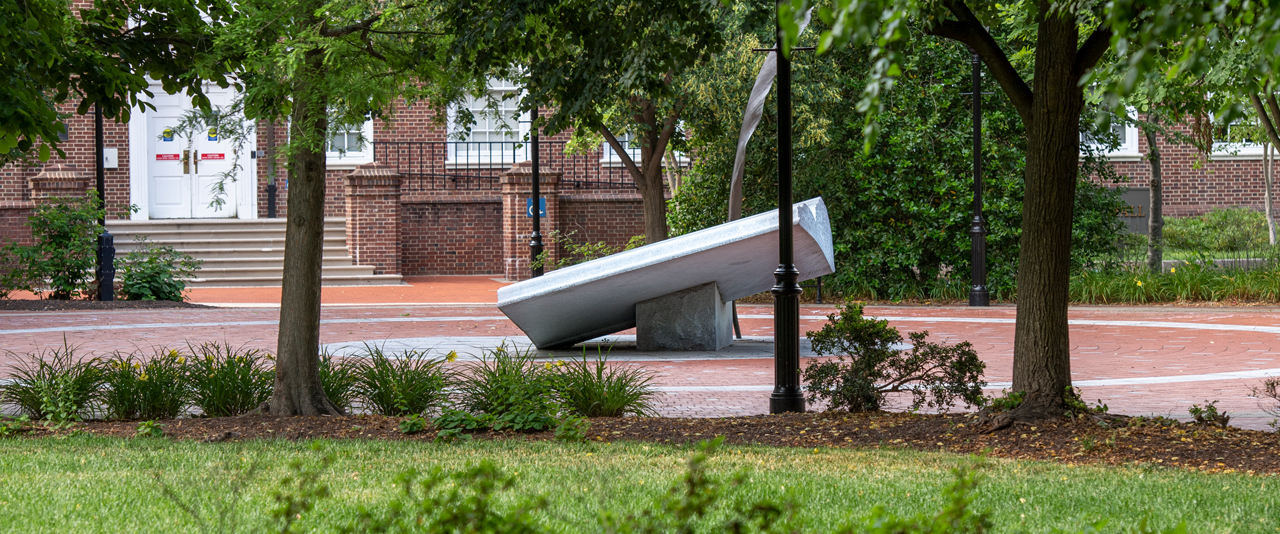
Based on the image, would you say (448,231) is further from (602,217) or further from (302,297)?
(302,297)

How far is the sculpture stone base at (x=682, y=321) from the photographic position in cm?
1095

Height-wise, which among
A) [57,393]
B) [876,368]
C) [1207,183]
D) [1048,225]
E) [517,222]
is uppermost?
[1207,183]

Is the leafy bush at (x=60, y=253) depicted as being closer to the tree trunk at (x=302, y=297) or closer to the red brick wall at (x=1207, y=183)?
the tree trunk at (x=302, y=297)

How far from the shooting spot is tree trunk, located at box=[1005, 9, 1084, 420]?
6.27 m

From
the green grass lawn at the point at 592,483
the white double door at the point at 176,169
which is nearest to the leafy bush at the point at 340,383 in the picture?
the green grass lawn at the point at 592,483

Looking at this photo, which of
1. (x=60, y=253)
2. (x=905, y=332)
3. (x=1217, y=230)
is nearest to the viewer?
(x=905, y=332)

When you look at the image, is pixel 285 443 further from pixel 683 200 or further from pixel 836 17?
pixel 683 200

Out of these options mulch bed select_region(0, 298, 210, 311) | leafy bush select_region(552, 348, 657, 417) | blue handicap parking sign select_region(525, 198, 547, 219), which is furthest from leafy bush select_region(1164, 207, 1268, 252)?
leafy bush select_region(552, 348, 657, 417)

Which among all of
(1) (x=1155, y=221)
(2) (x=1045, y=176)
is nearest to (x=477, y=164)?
(1) (x=1155, y=221)

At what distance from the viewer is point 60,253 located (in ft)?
57.5

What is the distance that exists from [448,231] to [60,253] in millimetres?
8889

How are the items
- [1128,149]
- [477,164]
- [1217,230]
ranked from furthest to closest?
1. [1128,149]
2. [477,164]
3. [1217,230]

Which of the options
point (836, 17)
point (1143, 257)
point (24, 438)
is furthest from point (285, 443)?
point (1143, 257)

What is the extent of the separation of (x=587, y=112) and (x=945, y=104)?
40.7 feet
